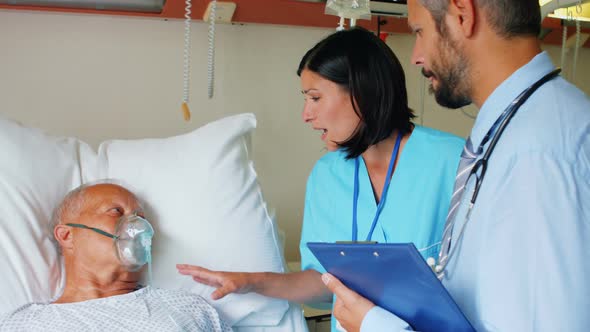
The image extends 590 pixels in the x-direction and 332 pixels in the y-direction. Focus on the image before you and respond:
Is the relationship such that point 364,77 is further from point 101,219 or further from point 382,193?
point 101,219

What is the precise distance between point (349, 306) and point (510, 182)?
1.36ft

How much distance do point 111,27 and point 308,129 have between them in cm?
92

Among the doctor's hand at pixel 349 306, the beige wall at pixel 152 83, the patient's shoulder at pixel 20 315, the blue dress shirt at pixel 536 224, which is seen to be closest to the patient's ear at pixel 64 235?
the patient's shoulder at pixel 20 315

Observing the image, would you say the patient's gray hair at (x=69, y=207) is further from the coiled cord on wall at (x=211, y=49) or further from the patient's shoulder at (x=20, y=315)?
the coiled cord on wall at (x=211, y=49)

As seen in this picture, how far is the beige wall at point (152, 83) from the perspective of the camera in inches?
87.4

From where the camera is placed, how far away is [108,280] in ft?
5.99

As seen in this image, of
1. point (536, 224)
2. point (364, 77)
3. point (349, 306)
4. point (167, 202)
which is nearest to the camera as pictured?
point (536, 224)

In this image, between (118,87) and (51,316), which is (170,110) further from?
(51,316)

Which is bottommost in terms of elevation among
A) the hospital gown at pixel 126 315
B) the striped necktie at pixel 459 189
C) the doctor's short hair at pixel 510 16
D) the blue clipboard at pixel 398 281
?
the hospital gown at pixel 126 315

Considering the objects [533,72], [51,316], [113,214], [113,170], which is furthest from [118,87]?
[533,72]

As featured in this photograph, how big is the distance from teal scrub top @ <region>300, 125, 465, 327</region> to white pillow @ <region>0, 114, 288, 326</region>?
29 centimetres

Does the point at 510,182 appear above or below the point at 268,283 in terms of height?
above

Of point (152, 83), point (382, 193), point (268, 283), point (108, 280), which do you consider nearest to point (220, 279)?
point (268, 283)

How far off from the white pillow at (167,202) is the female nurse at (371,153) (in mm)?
234
